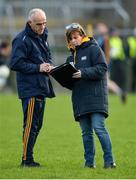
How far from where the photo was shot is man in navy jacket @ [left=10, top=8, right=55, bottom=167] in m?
11.5

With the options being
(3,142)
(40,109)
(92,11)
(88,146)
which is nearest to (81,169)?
(88,146)

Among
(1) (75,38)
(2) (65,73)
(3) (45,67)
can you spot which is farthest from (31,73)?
(1) (75,38)

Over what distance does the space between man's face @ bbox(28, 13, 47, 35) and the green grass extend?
1922mm

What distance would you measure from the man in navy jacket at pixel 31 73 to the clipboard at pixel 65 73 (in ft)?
0.50

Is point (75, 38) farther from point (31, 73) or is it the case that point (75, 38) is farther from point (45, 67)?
point (31, 73)

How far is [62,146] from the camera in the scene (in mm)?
14469

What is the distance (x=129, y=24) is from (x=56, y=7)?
11.1 feet

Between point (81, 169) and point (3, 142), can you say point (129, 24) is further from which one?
point (81, 169)

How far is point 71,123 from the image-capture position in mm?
19219

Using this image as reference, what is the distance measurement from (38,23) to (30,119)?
135 cm

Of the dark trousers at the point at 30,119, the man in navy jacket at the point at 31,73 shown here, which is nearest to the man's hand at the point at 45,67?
the man in navy jacket at the point at 31,73

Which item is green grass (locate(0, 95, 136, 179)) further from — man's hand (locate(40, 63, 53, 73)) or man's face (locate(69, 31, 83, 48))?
man's face (locate(69, 31, 83, 48))

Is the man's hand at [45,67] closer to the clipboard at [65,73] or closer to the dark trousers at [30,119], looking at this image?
the clipboard at [65,73]

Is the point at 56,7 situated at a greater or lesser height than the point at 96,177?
greater
